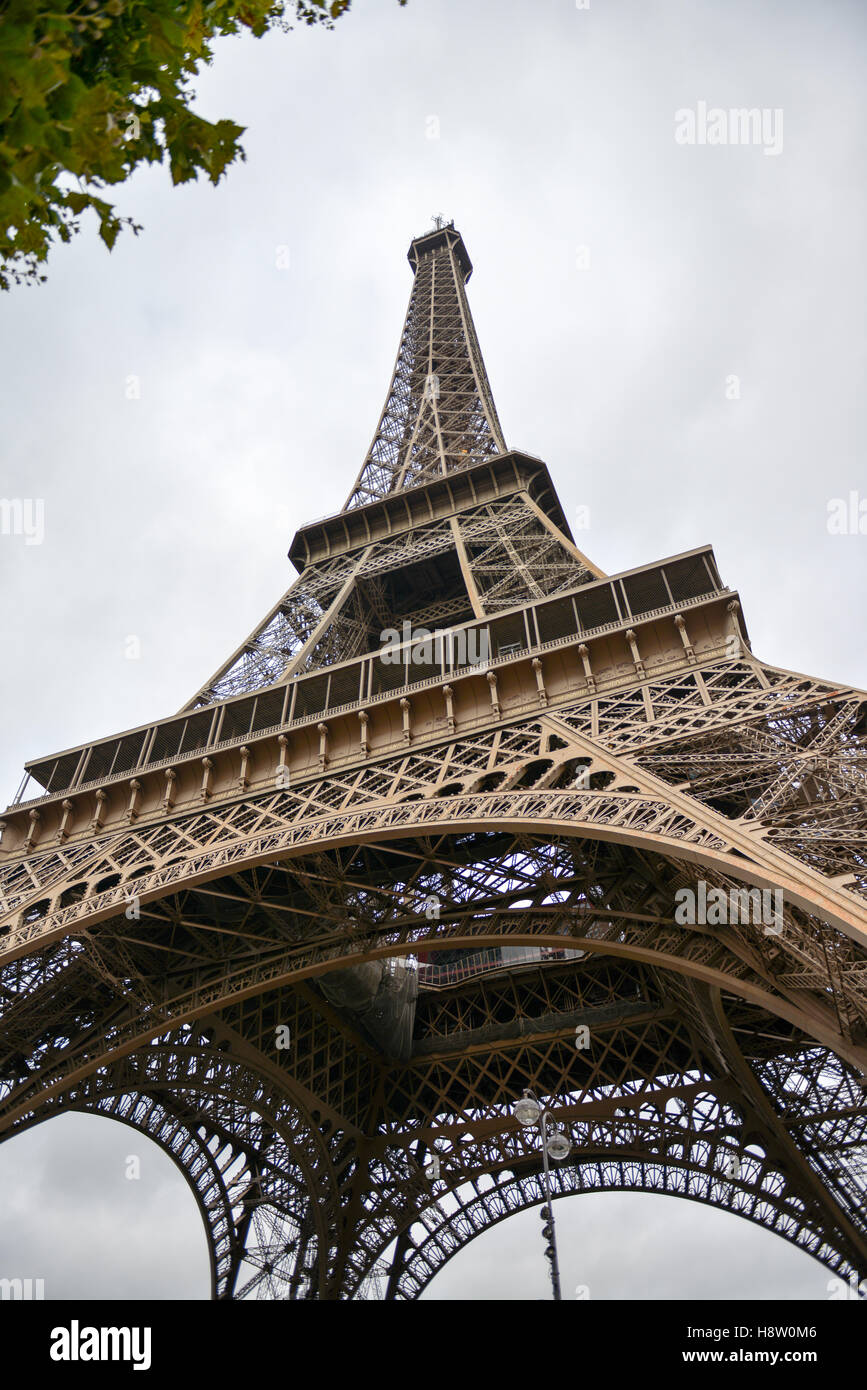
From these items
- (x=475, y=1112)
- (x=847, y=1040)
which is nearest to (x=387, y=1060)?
(x=475, y=1112)

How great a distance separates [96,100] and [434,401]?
1491 inches

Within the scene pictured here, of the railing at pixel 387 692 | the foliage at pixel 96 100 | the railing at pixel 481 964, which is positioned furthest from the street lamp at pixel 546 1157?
the railing at pixel 481 964

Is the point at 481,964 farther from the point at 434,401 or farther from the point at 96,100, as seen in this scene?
the point at 96,100

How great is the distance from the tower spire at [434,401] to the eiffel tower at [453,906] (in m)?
1.46

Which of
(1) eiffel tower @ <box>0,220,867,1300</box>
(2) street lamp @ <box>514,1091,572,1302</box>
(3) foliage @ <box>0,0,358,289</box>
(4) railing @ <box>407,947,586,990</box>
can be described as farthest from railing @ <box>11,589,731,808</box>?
(3) foliage @ <box>0,0,358,289</box>

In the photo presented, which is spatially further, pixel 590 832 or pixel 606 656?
pixel 606 656

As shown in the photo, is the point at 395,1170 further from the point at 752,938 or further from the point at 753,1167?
the point at 752,938

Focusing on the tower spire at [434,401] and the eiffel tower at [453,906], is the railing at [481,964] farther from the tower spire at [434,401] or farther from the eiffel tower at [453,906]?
the tower spire at [434,401]

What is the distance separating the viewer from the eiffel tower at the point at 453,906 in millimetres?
13578

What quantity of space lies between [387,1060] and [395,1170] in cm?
324

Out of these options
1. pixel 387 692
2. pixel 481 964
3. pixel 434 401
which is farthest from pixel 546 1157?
pixel 434 401

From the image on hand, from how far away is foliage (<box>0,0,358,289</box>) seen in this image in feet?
10.3
